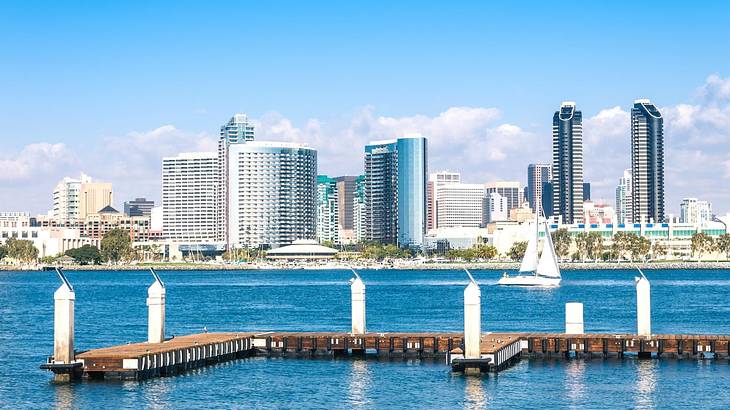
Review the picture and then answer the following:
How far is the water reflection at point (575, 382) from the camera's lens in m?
57.9

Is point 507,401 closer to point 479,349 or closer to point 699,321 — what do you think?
point 479,349

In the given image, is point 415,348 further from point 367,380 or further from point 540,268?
point 540,268

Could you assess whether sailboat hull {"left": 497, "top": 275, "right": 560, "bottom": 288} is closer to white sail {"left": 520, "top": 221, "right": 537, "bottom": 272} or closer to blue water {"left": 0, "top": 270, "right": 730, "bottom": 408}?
white sail {"left": 520, "top": 221, "right": 537, "bottom": 272}

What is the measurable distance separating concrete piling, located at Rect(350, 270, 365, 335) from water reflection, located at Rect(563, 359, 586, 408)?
38.1ft

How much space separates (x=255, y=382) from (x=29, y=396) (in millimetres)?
10588

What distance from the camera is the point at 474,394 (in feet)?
191

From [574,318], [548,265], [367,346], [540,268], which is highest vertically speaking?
[548,265]

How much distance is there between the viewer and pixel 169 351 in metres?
64.0

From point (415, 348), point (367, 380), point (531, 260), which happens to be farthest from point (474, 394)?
point (531, 260)

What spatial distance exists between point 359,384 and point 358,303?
1031 centimetres

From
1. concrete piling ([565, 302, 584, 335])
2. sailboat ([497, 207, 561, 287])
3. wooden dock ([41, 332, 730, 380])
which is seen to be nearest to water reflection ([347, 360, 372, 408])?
wooden dock ([41, 332, 730, 380])

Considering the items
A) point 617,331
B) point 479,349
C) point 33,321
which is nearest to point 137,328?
point 33,321

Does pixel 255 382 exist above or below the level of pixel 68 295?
below

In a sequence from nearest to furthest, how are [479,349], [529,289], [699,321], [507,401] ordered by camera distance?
[507,401] < [479,349] < [699,321] < [529,289]
